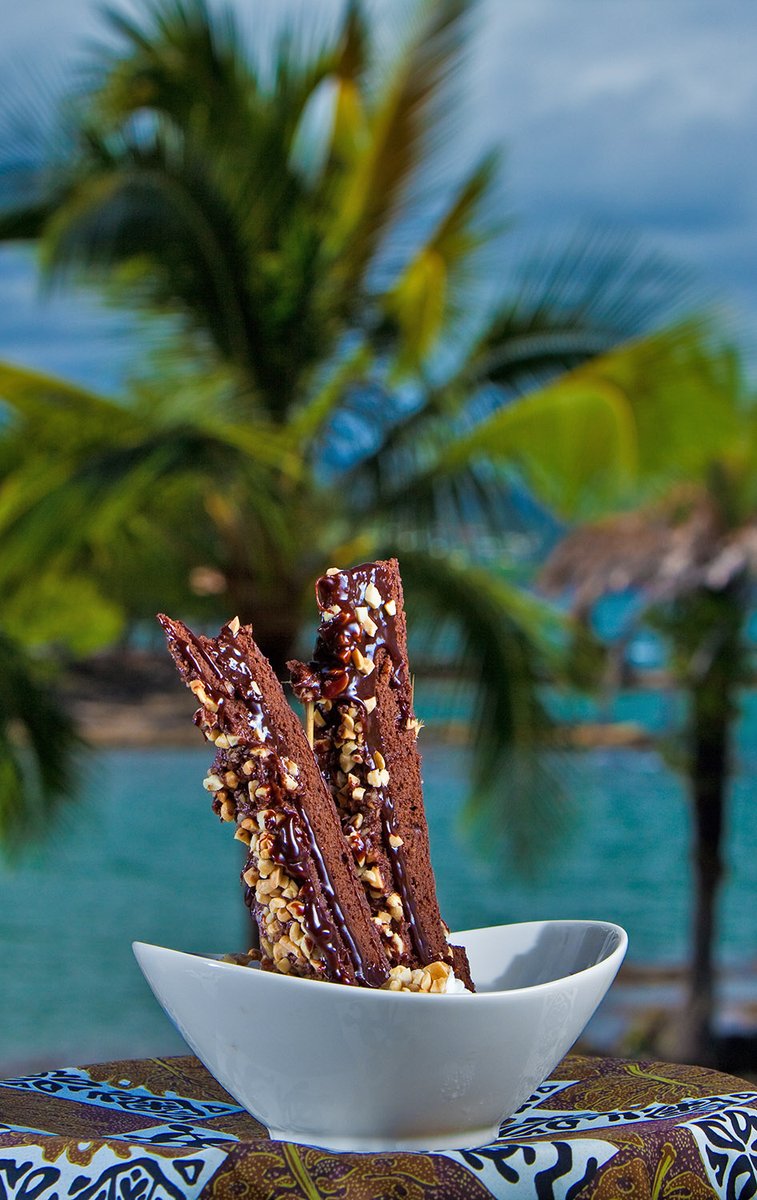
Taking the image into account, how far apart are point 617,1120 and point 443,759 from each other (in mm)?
10341

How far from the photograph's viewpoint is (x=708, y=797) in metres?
5.32

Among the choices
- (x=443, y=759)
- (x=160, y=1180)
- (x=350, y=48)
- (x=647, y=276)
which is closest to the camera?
(x=160, y=1180)

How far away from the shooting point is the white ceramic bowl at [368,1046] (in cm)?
53

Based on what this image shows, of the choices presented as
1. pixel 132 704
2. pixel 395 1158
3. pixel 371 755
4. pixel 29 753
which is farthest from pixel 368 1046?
pixel 132 704

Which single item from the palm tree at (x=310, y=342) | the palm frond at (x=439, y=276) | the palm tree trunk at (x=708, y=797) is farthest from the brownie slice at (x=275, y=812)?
the palm tree trunk at (x=708, y=797)

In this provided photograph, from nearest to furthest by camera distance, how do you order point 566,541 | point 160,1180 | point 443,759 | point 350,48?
point 160,1180 → point 350,48 → point 566,541 → point 443,759

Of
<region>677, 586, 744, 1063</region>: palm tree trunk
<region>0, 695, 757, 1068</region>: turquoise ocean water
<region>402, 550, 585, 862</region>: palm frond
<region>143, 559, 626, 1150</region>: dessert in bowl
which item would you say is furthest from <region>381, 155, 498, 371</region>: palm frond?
<region>0, 695, 757, 1068</region>: turquoise ocean water

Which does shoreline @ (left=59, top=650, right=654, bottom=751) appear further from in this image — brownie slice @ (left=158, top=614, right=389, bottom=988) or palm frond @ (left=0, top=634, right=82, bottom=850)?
brownie slice @ (left=158, top=614, right=389, bottom=988)

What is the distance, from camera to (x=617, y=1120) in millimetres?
598

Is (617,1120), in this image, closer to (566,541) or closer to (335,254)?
(335,254)

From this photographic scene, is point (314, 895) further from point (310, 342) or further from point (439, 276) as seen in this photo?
point (439, 276)

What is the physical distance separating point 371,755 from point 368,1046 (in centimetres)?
16

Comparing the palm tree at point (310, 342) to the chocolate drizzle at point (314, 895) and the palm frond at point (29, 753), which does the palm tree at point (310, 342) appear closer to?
the palm frond at point (29, 753)

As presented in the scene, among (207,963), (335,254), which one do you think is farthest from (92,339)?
(207,963)
